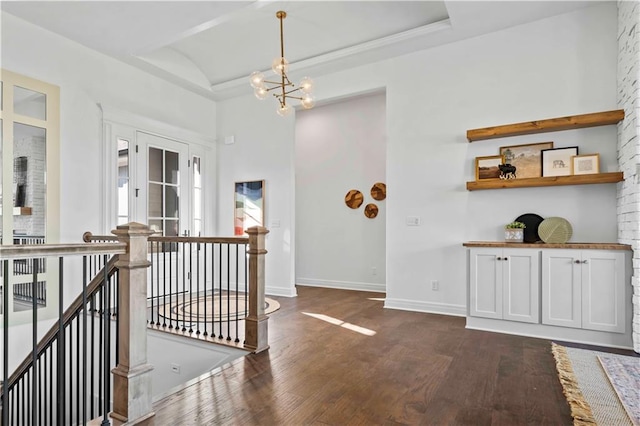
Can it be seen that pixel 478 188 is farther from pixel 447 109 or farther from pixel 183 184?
pixel 183 184

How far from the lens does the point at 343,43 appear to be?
477 centimetres

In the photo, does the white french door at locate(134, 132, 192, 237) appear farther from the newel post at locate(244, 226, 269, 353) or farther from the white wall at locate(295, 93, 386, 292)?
the newel post at locate(244, 226, 269, 353)

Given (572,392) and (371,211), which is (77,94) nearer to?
(371,211)

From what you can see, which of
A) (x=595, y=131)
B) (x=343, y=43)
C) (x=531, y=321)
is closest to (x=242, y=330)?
(x=531, y=321)

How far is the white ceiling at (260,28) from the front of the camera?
3730 millimetres

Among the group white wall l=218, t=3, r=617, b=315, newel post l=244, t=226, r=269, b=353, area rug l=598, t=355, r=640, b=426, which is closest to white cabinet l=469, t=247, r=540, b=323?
white wall l=218, t=3, r=617, b=315

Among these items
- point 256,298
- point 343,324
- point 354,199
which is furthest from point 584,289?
point 354,199

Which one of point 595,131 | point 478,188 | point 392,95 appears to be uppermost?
point 392,95

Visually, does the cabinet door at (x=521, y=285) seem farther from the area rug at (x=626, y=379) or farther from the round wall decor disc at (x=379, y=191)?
the round wall decor disc at (x=379, y=191)

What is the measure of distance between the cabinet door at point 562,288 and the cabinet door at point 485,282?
391 millimetres

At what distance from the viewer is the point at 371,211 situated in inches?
247

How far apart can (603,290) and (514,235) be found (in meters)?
0.90

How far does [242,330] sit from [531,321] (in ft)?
9.39

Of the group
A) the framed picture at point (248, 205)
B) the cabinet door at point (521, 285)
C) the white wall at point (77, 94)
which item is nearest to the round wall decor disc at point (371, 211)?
the framed picture at point (248, 205)
